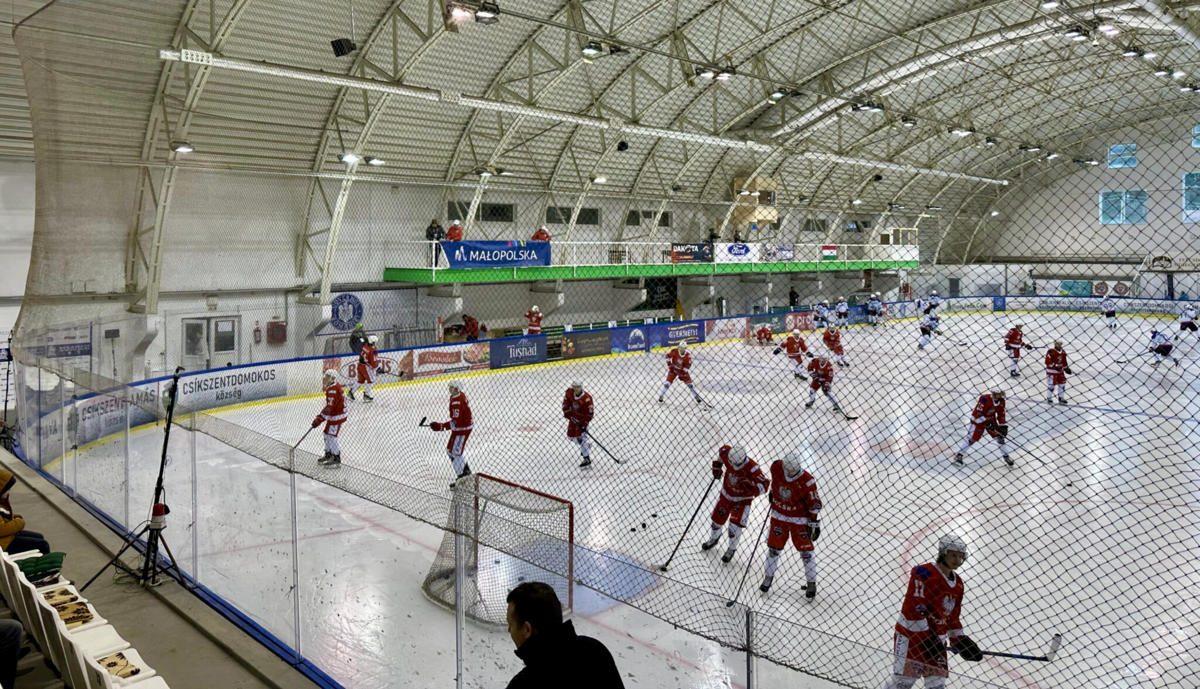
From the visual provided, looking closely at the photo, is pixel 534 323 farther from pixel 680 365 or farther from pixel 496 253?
pixel 680 365

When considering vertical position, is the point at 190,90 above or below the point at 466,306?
above

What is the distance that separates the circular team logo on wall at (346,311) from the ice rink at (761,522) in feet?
15.4

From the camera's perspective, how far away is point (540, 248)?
77.2 ft

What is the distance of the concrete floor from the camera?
197 inches

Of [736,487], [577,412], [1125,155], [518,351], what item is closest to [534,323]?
[518,351]

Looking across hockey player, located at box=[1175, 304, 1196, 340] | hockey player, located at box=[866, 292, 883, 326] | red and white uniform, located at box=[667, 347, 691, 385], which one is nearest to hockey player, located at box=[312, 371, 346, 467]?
red and white uniform, located at box=[667, 347, 691, 385]

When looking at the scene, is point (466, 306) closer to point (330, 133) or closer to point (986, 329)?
point (330, 133)

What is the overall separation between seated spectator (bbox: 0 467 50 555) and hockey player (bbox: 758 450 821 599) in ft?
19.8

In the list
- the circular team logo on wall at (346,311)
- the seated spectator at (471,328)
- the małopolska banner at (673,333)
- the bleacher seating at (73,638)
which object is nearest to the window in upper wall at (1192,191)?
the bleacher seating at (73,638)

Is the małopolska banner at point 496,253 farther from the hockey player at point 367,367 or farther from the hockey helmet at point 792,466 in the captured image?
the hockey helmet at point 792,466

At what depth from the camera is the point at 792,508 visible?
6863 mm

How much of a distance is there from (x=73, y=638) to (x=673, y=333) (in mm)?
22720

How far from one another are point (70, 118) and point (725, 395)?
13875mm

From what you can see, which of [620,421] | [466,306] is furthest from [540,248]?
[620,421]
